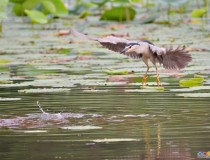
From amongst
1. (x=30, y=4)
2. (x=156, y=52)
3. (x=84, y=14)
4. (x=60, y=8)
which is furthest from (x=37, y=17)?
(x=156, y=52)

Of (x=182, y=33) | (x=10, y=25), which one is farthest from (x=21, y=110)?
(x=10, y=25)

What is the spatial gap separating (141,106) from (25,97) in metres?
1.18

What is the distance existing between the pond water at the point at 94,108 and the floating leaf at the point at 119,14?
4.09 metres

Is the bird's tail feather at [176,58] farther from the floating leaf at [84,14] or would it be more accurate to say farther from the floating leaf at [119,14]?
the floating leaf at [84,14]

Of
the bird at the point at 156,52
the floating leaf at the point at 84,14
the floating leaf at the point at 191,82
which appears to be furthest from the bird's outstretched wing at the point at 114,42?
the floating leaf at the point at 84,14

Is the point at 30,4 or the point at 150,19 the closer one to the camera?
the point at 30,4

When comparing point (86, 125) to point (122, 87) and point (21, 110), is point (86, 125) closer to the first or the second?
point (21, 110)

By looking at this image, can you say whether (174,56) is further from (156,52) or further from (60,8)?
(60,8)

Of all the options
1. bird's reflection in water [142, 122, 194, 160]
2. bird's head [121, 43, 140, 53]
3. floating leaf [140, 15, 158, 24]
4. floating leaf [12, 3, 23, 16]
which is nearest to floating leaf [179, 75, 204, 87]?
bird's head [121, 43, 140, 53]

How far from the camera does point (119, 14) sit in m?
16.1

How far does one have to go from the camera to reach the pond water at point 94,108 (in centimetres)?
496

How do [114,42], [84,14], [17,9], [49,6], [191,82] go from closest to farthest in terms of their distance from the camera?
[114,42]
[191,82]
[49,6]
[84,14]
[17,9]

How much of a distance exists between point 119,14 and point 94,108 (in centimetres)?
950

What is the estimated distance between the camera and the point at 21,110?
661 centimetres
